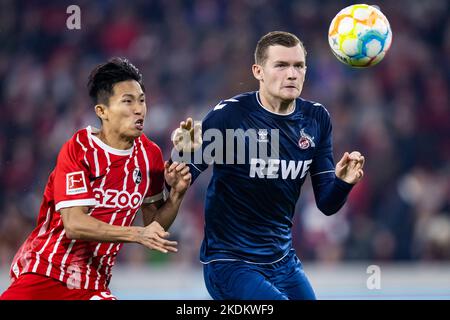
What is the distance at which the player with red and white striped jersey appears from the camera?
544 centimetres

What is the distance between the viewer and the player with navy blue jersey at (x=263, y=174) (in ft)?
19.0

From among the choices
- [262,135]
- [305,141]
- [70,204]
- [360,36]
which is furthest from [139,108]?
[360,36]

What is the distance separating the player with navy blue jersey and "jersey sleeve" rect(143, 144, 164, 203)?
9.1 inches

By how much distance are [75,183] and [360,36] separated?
2251 millimetres

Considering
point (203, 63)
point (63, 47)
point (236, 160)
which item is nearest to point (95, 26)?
point (63, 47)

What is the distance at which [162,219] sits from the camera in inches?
228

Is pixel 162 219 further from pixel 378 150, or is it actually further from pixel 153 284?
pixel 378 150

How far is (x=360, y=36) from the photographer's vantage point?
6.23 meters

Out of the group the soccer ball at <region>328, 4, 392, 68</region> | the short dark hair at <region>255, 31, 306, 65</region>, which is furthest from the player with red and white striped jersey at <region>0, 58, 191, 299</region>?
the soccer ball at <region>328, 4, 392, 68</region>

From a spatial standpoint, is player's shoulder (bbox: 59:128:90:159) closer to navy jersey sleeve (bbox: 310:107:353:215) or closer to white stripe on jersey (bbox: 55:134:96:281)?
white stripe on jersey (bbox: 55:134:96:281)

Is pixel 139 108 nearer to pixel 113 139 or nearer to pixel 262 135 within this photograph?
pixel 113 139

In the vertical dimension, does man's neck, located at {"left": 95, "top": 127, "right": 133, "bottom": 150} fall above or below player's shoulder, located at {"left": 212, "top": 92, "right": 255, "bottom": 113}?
below

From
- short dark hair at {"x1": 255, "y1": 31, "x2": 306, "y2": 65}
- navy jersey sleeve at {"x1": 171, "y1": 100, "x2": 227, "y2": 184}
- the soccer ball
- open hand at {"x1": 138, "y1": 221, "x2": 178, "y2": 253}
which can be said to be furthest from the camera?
the soccer ball

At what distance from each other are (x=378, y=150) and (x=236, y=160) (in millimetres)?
6949
